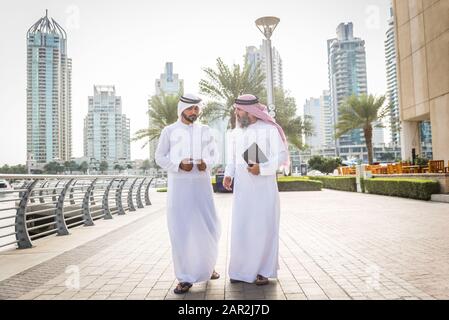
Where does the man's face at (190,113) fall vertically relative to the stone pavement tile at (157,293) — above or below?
above

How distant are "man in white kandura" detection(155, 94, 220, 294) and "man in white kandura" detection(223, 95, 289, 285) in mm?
260

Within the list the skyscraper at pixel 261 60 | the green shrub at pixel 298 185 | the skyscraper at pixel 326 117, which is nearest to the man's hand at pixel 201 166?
the green shrub at pixel 298 185

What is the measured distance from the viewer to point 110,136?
73.9 meters

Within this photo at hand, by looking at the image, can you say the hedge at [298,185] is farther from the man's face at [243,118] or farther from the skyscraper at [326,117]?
the skyscraper at [326,117]

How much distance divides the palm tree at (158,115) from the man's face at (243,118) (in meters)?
29.8

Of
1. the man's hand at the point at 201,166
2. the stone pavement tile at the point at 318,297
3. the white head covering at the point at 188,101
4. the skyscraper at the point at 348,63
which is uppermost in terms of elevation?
the skyscraper at the point at 348,63

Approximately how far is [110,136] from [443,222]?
233 ft

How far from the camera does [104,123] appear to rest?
207ft

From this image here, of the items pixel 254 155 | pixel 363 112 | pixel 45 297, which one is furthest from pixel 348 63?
pixel 45 297

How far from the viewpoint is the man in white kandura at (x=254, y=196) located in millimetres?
4090
